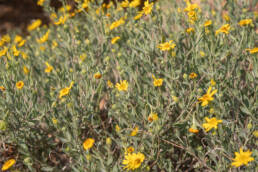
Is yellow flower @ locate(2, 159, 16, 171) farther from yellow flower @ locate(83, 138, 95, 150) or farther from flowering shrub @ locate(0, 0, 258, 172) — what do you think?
yellow flower @ locate(83, 138, 95, 150)

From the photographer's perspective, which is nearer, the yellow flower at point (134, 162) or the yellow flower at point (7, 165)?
the yellow flower at point (134, 162)

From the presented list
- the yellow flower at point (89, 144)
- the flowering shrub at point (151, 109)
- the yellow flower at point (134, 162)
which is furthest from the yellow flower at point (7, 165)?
the yellow flower at point (134, 162)

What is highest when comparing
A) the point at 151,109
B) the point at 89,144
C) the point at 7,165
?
the point at 151,109

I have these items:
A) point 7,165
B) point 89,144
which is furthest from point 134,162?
point 7,165

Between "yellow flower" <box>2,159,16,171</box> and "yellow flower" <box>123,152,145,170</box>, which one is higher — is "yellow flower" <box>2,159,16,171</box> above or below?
below

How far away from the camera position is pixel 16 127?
2293 millimetres

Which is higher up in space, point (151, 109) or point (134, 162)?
point (151, 109)

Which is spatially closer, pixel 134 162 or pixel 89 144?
pixel 134 162

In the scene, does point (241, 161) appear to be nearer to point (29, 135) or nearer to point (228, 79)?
point (228, 79)

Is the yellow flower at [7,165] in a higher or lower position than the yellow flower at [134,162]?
lower

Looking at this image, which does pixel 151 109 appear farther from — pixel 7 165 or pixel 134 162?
pixel 7 165

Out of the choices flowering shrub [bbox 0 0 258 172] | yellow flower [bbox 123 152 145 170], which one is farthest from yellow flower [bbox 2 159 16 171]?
yellow flower [bbox 123 152 145 170]

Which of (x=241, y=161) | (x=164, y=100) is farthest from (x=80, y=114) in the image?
(x=241, y=161)

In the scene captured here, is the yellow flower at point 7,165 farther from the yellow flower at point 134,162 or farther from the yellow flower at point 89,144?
the yellow flower at point 134,162
